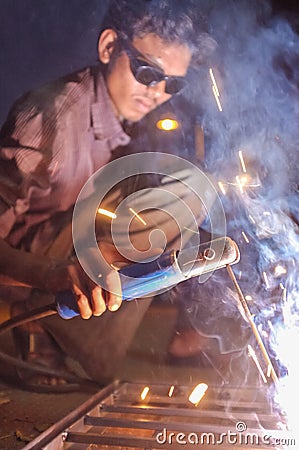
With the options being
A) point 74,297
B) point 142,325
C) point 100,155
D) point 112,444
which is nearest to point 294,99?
point 100,155

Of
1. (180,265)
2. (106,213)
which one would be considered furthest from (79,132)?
(180,265)

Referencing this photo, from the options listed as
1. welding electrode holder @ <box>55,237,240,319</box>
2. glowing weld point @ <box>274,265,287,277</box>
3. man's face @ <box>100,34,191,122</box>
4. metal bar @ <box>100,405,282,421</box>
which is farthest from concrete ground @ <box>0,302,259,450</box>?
man's face @ <box>100,34,191,122</box>

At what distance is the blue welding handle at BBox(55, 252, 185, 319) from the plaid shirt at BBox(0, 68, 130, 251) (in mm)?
685

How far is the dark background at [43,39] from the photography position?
2496 mm

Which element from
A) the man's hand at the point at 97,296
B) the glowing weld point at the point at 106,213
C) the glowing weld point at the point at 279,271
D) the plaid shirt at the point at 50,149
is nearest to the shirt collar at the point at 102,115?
the plaid shirt at the point at 50,149

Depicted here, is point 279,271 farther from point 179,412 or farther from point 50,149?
point 50,149

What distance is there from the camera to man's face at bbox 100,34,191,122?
2.53 meters

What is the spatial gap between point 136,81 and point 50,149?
557 millimetres

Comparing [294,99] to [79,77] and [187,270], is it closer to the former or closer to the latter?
[79,77]

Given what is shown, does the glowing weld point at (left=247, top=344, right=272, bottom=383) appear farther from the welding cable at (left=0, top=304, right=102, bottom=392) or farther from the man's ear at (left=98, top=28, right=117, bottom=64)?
the man's ear at (left=98, top=28, right=117, bottom=64)

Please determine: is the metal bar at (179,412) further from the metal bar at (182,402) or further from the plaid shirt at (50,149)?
the plaid shirt at (50,149)

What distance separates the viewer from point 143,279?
5.71ft

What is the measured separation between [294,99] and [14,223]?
5.60 ft

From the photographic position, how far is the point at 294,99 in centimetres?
289
